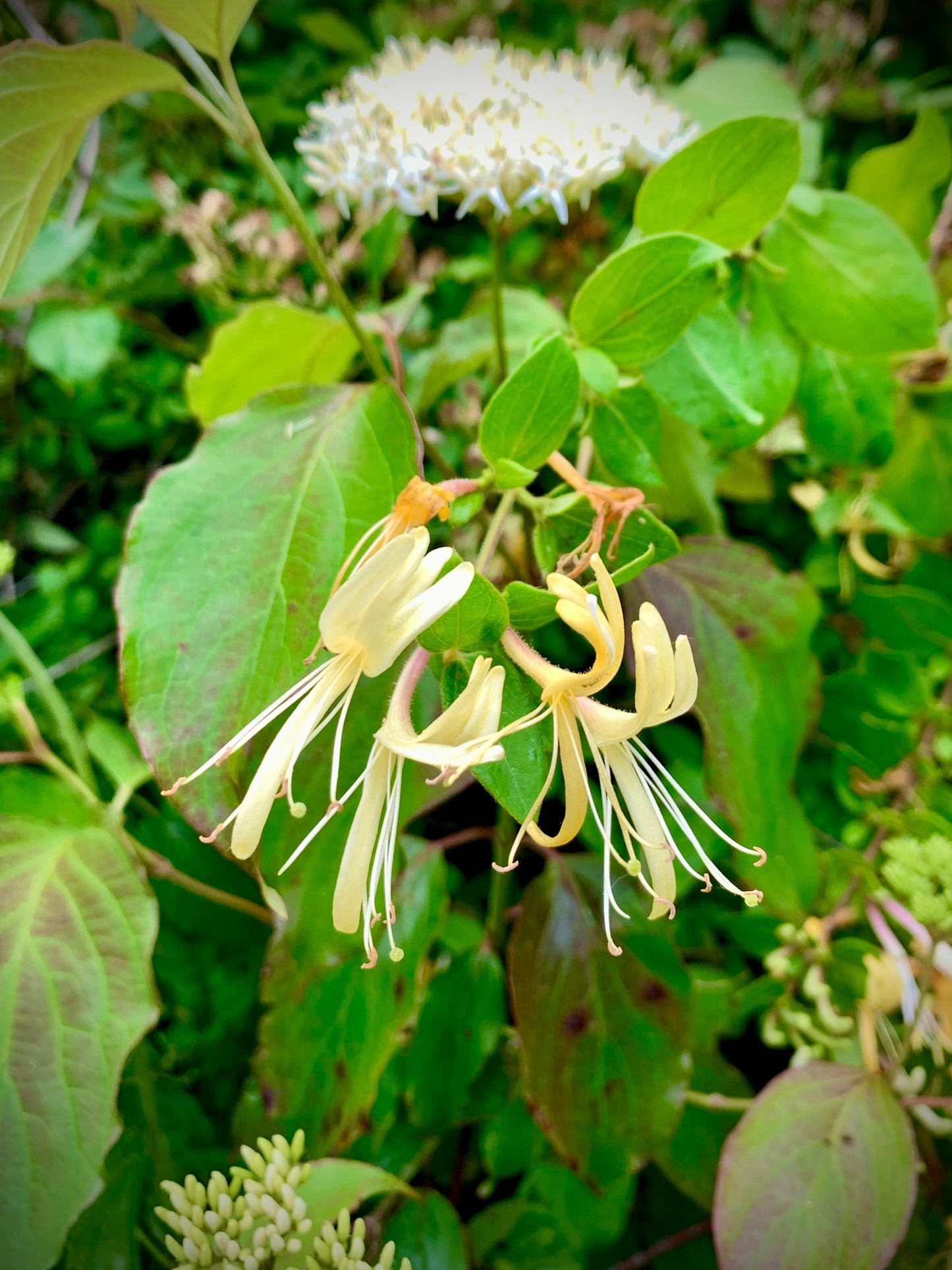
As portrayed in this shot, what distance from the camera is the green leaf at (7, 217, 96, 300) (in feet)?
1.55

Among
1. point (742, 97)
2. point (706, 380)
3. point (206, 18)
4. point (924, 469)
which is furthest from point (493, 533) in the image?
point (742, 97)

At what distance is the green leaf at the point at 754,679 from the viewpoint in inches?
14.2

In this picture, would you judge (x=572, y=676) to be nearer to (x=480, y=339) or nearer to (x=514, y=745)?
(x=514, y=745)

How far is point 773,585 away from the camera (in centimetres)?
40

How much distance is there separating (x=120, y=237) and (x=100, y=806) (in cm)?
45

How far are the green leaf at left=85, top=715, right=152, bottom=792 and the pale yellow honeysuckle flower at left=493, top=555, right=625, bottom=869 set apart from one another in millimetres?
236

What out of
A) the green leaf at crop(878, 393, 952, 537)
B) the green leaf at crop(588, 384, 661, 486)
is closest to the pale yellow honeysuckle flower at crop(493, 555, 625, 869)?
the green leaf at crop(588, 384, 661, 486)

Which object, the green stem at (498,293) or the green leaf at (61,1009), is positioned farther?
the green stem at (498,293)

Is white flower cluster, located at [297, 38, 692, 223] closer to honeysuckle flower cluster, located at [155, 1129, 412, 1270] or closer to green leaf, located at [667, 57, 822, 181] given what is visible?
green leaf, located at [667, 57, 822, 181]

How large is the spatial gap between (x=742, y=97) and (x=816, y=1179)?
0.66 meters

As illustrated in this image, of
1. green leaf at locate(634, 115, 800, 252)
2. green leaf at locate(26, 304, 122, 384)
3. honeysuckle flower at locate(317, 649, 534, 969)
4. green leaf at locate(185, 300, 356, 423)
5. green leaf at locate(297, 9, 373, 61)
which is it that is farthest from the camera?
green leaf at locate(297, 9, 373, 61)

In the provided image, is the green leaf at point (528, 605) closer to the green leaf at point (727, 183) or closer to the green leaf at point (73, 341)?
the green leaf at point (727, 183)

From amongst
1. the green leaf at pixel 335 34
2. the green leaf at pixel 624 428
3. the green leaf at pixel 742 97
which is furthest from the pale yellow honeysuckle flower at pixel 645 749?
the green leaf at pixel 335 34

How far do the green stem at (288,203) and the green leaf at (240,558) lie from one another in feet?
0.13
